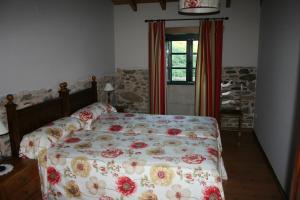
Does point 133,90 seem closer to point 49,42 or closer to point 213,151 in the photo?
point 49,42

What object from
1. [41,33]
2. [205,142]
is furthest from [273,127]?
[41,33]

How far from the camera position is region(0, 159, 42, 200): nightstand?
209cm

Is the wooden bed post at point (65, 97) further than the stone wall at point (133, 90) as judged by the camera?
No

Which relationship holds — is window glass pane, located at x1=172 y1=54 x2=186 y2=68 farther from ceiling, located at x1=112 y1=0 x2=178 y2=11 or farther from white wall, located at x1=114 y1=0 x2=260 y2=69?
ceiling, located at x1=112 y1=0 x2=178 y2=11

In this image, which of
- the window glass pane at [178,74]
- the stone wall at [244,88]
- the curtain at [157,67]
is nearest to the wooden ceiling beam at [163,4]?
the curtain at [157,67]

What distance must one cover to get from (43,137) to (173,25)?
11.1 ft

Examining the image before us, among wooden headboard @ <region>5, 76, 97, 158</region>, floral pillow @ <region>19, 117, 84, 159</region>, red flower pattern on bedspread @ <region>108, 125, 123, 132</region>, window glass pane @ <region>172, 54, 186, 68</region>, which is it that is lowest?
red flower pattern on bedspread @ <region>108, 125, 123, 132</region>

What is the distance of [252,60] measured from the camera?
489 centimetres

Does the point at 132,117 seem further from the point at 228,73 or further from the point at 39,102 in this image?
the point at 228,73

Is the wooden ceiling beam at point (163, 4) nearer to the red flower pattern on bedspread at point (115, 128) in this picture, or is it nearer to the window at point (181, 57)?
the window at point (181, 57)

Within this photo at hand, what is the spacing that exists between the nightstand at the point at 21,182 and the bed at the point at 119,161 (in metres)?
0.11

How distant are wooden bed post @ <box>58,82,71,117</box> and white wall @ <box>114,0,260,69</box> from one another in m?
2.13

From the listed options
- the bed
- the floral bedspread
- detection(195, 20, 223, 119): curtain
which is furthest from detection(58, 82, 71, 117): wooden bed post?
detection(195, 20, 223, 119): curtain

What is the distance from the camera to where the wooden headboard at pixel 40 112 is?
2.56 m
